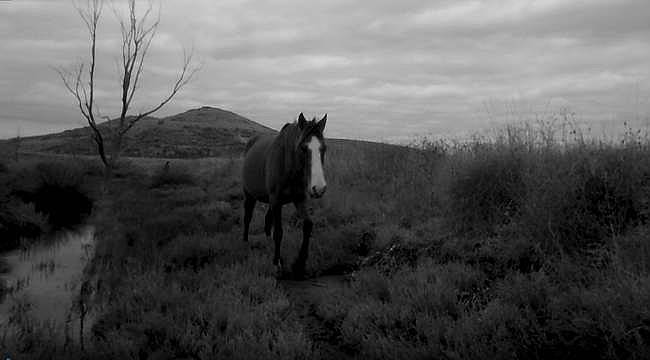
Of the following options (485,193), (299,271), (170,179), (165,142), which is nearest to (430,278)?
(299,271)

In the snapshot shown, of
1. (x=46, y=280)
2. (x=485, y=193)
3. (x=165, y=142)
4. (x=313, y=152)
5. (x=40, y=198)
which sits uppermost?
(x=165, y=142)

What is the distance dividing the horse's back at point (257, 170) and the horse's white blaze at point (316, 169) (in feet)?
7.36

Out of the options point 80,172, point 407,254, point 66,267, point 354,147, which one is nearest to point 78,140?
point 80,172

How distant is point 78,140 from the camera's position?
5681 cm

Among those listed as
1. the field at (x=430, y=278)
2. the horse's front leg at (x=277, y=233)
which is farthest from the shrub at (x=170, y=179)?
the horse's front leg at (x=277, y=233)

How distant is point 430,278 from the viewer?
4.83 metres

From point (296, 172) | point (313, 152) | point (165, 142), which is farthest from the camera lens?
point (165, 142)

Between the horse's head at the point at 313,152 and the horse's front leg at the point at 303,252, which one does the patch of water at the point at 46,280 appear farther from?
the horse's head at the point at 313,152

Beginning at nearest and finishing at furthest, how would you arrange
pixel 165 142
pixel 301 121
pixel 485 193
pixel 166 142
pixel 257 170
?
pixel 301 121
pixel 485 193
pixel 257 170
pixel 165 142
pixel 166 142

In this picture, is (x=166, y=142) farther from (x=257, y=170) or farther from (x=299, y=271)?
(x=299, y=271)

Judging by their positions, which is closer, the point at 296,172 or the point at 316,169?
the point at 316,169

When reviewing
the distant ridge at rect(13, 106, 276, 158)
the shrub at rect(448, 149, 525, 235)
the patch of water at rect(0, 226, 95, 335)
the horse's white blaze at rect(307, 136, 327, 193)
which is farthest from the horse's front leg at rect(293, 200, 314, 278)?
the distant ridge at rect(13, 106, 276, 158)

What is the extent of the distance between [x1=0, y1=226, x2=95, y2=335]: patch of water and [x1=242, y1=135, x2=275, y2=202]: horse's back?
310 cm

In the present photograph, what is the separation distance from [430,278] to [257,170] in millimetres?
4378
